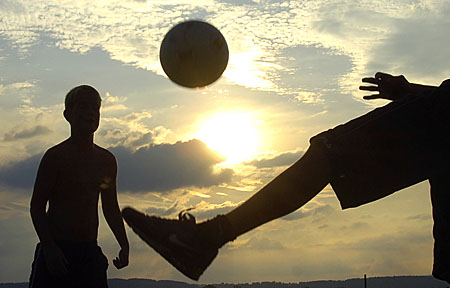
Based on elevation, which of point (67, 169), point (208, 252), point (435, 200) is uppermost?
point (67, 169)

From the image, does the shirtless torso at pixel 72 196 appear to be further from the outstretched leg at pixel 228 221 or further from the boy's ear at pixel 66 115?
the outstretched leg at pixel 228 221

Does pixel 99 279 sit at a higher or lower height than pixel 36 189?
lower

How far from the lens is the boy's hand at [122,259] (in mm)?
9034

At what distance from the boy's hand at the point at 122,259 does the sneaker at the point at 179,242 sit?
3.13 meters

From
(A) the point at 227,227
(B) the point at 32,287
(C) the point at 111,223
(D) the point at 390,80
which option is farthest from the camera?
(C) the point at 111,223

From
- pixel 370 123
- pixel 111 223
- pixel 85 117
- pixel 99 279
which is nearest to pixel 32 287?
pixel 99 279

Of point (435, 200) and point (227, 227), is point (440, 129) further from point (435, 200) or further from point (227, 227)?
point (227, 227)

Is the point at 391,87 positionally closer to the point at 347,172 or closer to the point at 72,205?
the point at 347,172

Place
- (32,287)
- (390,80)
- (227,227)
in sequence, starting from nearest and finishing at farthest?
(227,227), (390,80), (32,287)

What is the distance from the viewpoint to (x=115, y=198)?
9461mm

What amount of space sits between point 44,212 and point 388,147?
4.91 m

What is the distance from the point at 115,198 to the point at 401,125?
5.03m

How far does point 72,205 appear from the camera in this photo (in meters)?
8.67

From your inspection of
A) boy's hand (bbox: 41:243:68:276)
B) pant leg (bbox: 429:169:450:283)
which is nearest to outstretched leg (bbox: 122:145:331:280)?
pant leg (bbox: 429:169:450:283)
